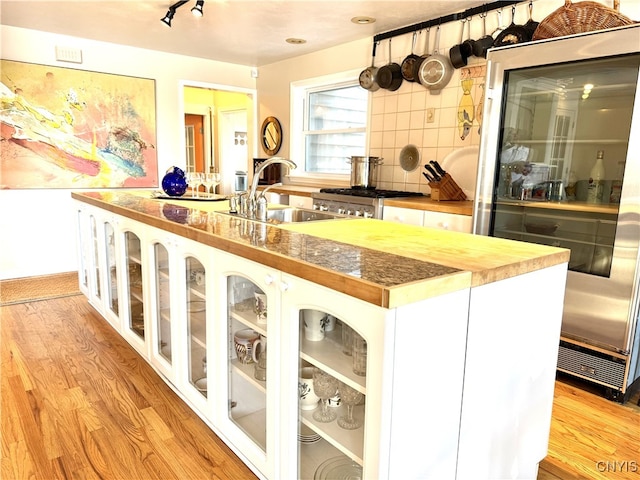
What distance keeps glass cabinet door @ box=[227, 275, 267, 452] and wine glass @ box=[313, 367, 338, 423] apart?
240mm

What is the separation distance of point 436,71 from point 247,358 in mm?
2712

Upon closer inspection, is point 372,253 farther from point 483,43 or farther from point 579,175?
point 483,43

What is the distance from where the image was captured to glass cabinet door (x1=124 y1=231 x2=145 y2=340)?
247 centimetres

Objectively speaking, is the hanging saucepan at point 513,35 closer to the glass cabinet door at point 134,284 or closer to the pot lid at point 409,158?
the pot lid at point 409,158

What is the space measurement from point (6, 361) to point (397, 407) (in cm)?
247

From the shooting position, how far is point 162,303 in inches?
88.3

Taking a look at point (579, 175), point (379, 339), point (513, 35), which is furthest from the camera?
point (513, 35)

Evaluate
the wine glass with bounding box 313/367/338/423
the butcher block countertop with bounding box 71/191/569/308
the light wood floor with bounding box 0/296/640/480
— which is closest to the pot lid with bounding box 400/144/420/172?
the butcher block countertop with bounding box 71/191/569/308

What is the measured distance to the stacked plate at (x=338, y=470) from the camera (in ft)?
4.48

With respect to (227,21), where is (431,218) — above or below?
below

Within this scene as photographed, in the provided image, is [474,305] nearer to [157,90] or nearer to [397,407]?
[397,407]

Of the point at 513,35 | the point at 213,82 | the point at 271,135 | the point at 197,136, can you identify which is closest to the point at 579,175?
the point at 513,35

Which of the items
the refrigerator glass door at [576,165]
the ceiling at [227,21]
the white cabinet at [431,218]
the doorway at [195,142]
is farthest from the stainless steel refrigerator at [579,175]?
the doorway at [195,142]

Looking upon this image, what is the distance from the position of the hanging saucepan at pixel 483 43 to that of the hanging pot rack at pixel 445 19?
0.05 meters
